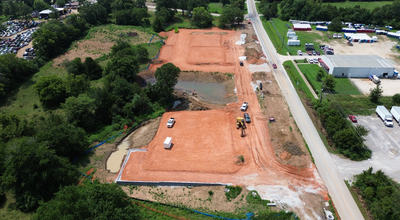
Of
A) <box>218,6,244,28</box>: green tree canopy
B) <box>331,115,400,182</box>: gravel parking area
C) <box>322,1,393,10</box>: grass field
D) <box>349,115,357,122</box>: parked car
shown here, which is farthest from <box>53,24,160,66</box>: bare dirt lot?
<box>322,1,393,10</box>: grass field

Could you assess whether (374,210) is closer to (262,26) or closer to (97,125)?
(97,125)

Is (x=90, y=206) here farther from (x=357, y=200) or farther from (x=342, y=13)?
(x=342, y=13)

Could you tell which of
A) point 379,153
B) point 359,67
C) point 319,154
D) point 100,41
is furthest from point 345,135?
point 100,41

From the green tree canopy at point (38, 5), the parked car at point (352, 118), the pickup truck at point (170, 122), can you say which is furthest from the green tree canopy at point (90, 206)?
the green tree canopy at point (38, 5)

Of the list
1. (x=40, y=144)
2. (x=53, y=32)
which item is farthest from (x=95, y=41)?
(x=40, y=144)

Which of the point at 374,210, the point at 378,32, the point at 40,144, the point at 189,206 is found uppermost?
the point at 378,32

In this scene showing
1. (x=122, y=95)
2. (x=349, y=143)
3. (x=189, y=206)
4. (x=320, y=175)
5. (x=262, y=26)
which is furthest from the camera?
(x=262, y=26)
